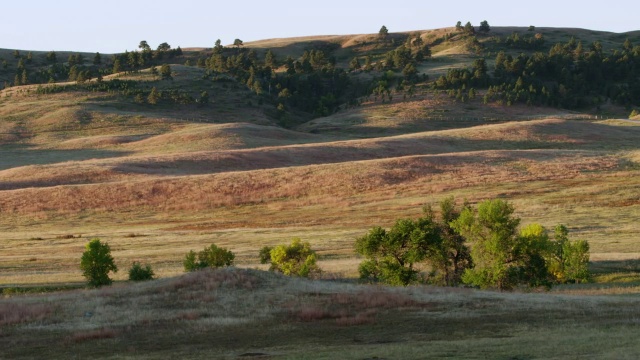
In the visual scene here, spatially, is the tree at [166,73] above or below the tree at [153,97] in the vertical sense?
above

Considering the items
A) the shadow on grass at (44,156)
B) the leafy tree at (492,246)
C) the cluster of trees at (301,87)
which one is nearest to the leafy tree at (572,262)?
the leafy tree at (492,246)

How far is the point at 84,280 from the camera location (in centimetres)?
4544

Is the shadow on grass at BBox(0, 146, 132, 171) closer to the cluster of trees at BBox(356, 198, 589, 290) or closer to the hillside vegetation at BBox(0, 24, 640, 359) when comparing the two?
the hillside vegetation at BBox(0, 24, 640, 359)

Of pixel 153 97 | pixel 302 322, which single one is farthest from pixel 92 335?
pixel 153 97

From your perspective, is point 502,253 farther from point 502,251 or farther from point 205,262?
point 205,262

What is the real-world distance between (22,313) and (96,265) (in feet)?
41.6

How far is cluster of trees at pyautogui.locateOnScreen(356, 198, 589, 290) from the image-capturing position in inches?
1636

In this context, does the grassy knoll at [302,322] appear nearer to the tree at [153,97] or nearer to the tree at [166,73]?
the tree at [153,97]

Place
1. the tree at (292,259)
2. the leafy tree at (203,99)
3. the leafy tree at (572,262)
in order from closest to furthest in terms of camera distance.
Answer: the leafy tree at (572,262)
the tree at (292,259)
the leafy tree at (203,99)

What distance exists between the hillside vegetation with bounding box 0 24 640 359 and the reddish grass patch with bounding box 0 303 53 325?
0.33 ft

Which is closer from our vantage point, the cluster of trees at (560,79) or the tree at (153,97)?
the tree at (153,97)

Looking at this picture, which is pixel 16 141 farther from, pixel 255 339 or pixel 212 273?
pixel 255 339

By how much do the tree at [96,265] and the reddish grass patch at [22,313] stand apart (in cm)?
1050

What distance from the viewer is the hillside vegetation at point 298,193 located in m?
26.3
